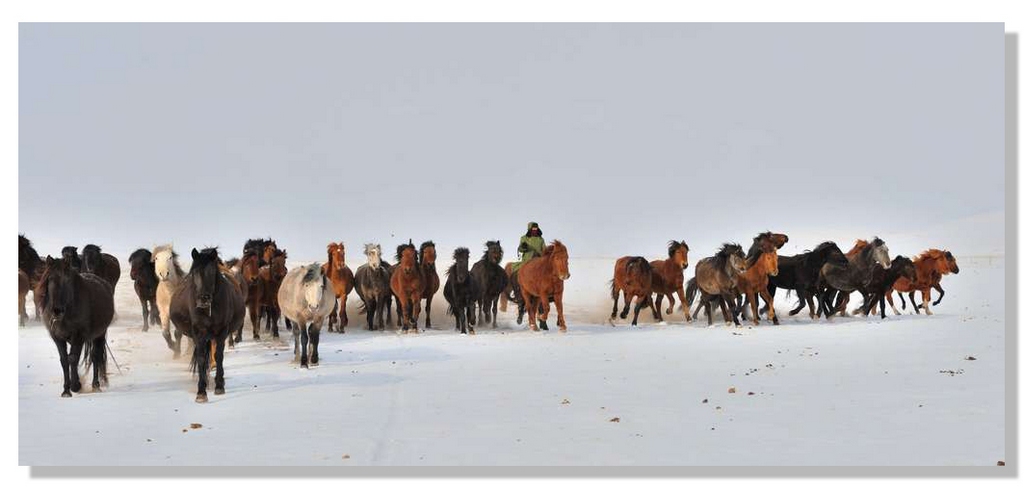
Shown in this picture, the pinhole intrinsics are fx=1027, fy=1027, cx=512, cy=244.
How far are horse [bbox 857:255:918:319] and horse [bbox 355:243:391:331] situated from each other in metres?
10.6

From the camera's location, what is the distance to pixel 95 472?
796cm

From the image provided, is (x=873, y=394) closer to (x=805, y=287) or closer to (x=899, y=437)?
(x=899, y=437)

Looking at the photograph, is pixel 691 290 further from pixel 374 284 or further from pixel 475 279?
pixel 374 284

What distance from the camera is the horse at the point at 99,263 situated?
20.4 metres

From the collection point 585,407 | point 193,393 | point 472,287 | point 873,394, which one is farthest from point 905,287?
point 193,393

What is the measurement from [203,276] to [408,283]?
31.4 ft

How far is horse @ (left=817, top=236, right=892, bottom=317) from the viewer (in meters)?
22.3

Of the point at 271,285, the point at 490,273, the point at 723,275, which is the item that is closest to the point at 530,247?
the point at 490,273

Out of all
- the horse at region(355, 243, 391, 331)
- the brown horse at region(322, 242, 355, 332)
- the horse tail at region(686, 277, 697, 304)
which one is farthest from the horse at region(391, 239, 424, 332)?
the horse tail at region(686, 277, 697, 304)

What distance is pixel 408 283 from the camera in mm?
21406

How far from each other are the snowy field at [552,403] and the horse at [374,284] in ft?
12.2

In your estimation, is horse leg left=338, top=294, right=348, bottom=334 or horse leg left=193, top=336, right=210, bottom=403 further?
horse leg left=338, top=294, right=348, bottom=334

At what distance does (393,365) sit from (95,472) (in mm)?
7309

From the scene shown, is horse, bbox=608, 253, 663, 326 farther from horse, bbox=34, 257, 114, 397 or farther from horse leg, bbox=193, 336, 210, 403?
horse, bbox=34, 257, 114, 397
